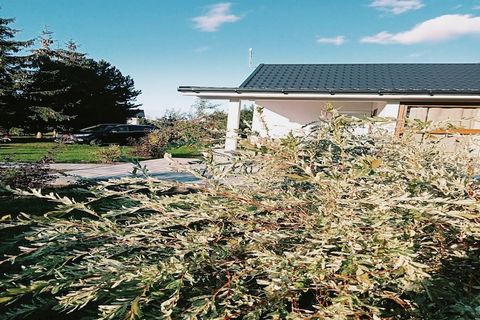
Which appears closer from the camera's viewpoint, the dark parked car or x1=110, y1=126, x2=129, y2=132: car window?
the dark parked car

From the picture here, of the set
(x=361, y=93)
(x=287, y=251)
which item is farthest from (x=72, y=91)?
(x=287, y=251)

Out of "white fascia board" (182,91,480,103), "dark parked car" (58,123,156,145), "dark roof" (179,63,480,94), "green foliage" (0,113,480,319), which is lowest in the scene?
"dark parked car" (58,123,156,145)

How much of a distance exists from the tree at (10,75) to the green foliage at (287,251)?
112ft

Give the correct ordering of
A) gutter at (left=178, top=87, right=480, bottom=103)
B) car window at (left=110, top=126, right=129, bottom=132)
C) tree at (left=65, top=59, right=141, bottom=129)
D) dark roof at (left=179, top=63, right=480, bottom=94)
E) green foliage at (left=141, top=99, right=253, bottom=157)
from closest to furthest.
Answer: green foliage at (left=141, top=99, right=253, bottom=157) < gutter at (left=178, top=87, right=480, bottom=103) < dark roof at (left=179, top=63, right=480, bottom=94) < car window at (left=110, top=126, right=129, bottom=132) < tree at (left=65, top=59, right=141, bottom=129)

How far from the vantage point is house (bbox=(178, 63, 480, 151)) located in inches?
328

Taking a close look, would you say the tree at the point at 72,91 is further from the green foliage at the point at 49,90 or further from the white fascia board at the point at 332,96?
the white fascia board at the point at 332,96

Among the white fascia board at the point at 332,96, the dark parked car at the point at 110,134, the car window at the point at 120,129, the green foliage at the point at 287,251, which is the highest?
the white fascia board at the point at 332,96

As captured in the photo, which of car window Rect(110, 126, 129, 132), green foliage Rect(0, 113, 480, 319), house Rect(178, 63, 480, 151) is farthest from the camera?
car window Rect(110, 126, 129, 132)

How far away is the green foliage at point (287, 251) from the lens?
3.72 feet

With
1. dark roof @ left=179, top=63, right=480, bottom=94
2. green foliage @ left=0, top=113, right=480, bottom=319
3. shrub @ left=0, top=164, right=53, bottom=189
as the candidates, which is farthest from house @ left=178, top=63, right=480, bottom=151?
green foliage @ left=0, top=113, right=480, bottom=319

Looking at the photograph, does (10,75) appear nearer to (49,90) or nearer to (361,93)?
(49,90)

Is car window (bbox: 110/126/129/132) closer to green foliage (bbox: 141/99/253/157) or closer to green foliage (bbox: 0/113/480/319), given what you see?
green foliage (bbox: 141/99/253/157)

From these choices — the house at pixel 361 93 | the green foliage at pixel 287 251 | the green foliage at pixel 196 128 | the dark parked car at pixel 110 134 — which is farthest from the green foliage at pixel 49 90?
the green foliage at pixel 287 251

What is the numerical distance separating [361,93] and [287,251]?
315 inches
